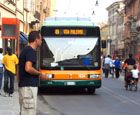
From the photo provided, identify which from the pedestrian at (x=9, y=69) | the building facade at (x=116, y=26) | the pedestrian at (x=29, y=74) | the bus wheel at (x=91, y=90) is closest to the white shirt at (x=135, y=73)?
the bus wheel at (x=91, y=90)

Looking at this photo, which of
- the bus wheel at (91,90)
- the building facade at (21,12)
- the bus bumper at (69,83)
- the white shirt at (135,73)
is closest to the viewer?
the bus bumper at (69,83)

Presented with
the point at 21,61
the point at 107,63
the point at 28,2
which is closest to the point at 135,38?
the point at 28,2

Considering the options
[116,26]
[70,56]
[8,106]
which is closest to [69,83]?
[70,56]

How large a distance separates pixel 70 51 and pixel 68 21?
1620 millimetres

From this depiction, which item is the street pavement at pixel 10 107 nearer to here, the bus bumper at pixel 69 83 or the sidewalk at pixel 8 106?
the sidewalk at pixel 8 106

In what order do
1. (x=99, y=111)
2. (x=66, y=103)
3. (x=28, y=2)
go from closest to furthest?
(x=99, y=111), (x=66, y=103), (x=28, y=2)

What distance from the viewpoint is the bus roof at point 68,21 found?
78.7 ft

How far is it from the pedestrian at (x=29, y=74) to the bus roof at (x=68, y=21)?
14.0 metres

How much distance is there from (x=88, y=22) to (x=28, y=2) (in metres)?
34.3

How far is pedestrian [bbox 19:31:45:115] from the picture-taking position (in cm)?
964

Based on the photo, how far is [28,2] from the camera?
57969 millimetres

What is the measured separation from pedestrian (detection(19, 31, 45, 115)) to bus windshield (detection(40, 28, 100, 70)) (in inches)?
521

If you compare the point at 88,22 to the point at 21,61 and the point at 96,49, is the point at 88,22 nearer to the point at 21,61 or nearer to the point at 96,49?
the point at 96,49

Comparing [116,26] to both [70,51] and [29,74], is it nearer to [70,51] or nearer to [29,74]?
[70,51]
